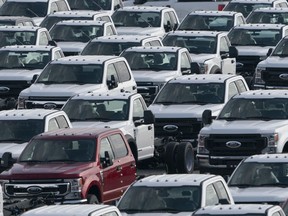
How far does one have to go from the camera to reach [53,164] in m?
30.2

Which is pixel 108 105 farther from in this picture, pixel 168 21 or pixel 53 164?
pixel 168 21

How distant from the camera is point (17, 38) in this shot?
4706cm

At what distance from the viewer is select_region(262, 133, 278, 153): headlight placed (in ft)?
110

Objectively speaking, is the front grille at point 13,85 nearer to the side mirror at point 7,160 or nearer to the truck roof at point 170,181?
the side mirror at point 7,160

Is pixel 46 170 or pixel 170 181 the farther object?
pixel 46 170

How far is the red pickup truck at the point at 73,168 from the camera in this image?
29.5 metres

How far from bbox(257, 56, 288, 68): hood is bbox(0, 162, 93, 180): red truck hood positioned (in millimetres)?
12979

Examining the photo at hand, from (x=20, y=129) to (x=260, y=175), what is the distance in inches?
245

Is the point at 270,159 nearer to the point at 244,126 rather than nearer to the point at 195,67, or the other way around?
the point at 244,126

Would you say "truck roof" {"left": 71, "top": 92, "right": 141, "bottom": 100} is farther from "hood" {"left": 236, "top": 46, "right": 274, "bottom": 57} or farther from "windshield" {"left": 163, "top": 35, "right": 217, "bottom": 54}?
"hood" {"left": 236, "top": 46, "right": 274, "bottom": 57}

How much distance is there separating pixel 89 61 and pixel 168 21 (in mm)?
10958

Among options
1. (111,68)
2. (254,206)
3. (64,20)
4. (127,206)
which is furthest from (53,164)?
(64,20)

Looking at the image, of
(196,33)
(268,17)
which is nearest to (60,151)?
(196,33)

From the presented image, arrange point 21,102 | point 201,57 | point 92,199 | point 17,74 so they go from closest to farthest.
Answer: point 92,199 → point 21,102 → point 17,74 → point 201,57
